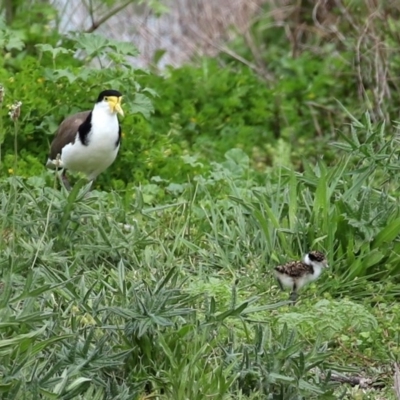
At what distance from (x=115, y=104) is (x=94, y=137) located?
0.26 m

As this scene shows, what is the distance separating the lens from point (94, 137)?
292 inches

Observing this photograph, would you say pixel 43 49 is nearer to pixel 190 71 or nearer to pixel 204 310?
pixel 190 71

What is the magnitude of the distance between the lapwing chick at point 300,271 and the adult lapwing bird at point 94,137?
7.07 feet

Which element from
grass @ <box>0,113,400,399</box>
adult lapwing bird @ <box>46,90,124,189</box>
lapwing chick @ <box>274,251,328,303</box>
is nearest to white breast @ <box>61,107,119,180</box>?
adult lapwing bird @ <box>46,90,124,189</box>

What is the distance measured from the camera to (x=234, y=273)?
230 inches

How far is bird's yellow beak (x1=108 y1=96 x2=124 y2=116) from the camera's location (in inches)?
289

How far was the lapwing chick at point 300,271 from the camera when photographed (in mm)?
5480

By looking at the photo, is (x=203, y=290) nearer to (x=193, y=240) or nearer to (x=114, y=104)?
(x=193, y=240)

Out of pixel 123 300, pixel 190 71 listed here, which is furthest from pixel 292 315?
pixel 190 71

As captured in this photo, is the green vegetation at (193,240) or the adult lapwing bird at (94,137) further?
the adult lapwing bird at (94,137)

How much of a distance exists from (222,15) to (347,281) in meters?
6.22

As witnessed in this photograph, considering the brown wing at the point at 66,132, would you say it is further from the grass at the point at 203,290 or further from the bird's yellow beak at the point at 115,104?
the grass at the point at 203,290

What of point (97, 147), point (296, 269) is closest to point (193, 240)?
point (296, 269)

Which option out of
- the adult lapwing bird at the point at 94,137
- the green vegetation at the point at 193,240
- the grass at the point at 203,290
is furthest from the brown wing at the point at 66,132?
the grass at the point at 203,290
